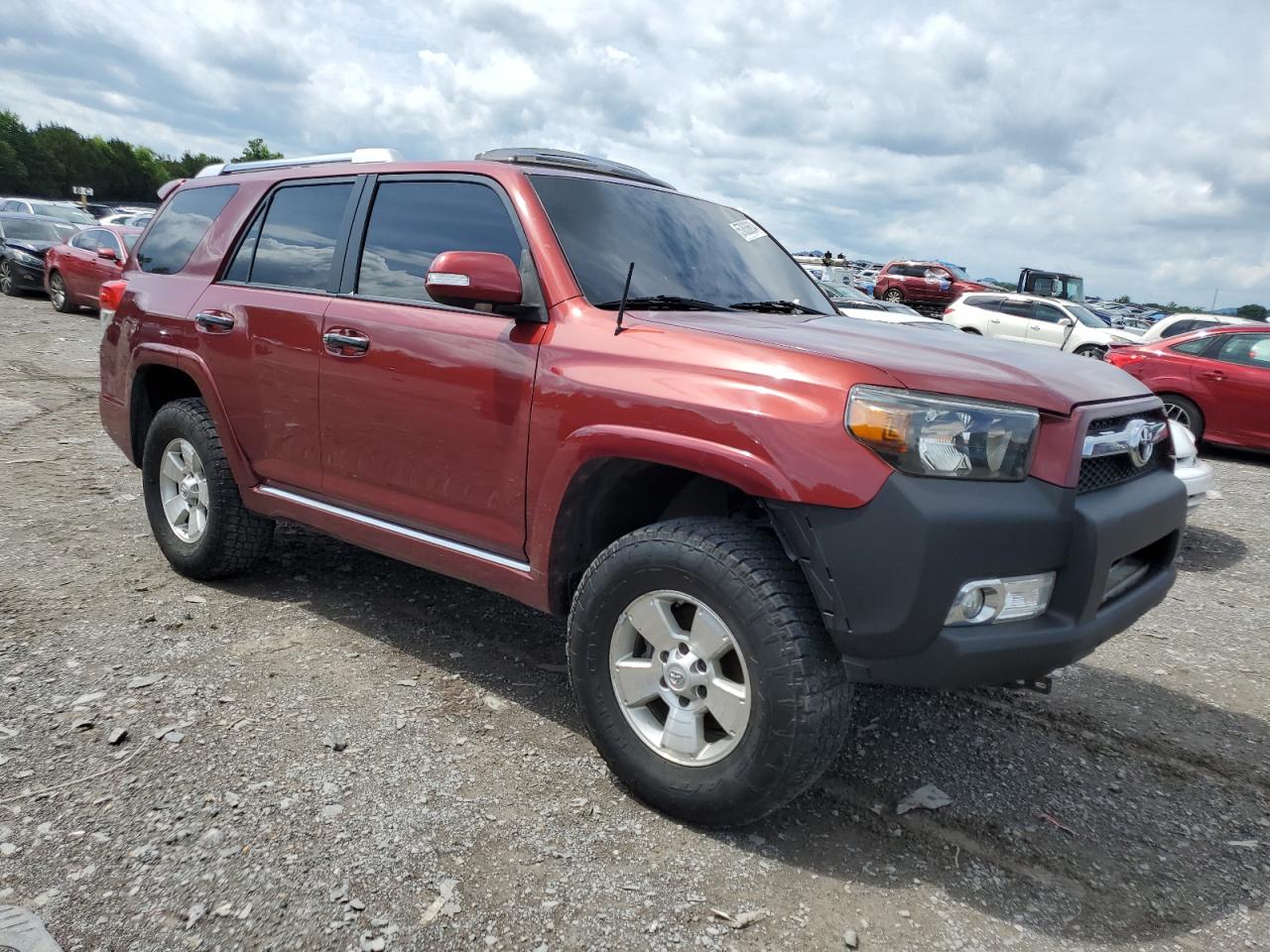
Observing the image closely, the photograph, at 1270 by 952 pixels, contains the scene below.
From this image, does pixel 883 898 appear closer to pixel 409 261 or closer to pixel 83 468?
pixel 409 261

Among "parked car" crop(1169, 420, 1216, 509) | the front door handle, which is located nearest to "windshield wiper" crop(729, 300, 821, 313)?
the front door handle

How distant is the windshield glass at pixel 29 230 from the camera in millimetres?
17609

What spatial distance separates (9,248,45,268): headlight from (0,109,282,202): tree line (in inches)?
2956

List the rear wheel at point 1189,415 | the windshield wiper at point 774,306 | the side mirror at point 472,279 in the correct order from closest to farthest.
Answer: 1. the side mirror at point 472,279
2. the windshield wiper at point 774,306
3. the rear wheel at point 1189,415

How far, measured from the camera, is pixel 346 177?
3.81 m

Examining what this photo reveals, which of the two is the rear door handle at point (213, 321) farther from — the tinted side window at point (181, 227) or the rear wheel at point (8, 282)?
the rear wheel at point (8, 282)

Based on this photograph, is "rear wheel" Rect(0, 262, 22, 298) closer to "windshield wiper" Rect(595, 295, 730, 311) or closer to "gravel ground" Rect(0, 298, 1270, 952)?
"gravel ground" Rect(0, 298, 1270, 952)

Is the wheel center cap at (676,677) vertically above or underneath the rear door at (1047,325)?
underneath

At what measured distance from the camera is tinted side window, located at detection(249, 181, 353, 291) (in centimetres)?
376

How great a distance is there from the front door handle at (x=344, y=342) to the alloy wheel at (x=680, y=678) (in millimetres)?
1454

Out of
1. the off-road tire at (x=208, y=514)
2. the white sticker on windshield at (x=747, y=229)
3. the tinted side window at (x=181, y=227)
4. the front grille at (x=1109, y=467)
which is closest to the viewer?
the front grille at (x=1109, y=467)

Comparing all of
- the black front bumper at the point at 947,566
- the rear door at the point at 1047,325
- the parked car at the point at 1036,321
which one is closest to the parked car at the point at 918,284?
the parked car at the point at 1036,321

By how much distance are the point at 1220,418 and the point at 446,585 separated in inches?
337

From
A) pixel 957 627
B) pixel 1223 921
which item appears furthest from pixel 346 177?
pixel 1223 921
